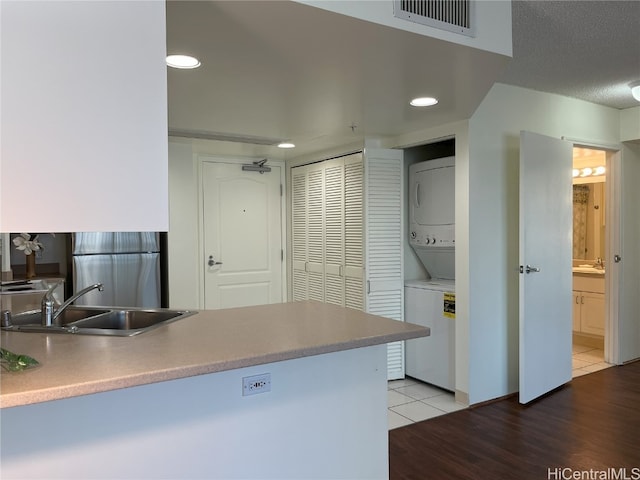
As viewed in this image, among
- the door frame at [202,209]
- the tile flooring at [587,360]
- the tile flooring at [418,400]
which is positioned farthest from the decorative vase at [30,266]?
the tile flooring at [587,360]

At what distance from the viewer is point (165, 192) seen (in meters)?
1.50

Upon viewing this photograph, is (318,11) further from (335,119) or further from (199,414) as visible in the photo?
(335,119)

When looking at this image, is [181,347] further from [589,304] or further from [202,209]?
[589,304]

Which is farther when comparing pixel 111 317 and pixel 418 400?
pixel 418 400

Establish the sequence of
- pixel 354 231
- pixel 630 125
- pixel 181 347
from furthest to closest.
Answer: pixel 630 125
pixel 354 231
pixel 181 347

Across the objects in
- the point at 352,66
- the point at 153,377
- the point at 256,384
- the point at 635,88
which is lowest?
the point at 256,384

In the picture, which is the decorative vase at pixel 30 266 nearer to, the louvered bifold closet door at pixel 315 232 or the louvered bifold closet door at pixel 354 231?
the louvered bifold closet door at pixel 315 232

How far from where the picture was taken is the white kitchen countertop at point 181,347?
121cm

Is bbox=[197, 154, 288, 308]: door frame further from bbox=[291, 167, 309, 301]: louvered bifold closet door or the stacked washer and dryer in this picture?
the stacked washer and dryer

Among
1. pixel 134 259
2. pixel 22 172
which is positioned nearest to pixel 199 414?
pixel 22 172

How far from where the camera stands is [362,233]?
13.2 ft

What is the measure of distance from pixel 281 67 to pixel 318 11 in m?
0.60

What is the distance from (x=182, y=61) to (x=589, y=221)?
4.95m

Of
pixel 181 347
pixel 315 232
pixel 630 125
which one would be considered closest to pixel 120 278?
pixel 315 232
